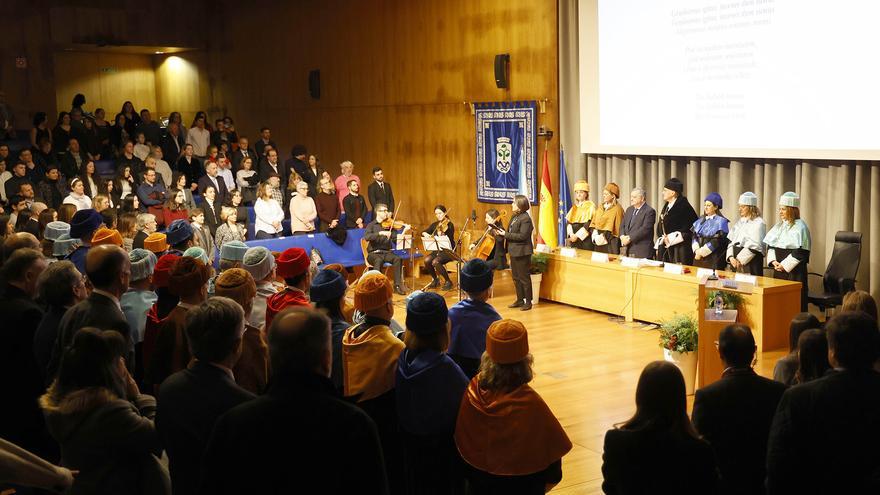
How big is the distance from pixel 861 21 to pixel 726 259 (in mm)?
2590

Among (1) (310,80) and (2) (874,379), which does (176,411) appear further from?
(1) (310,80)

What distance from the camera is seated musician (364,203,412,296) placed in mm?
11781

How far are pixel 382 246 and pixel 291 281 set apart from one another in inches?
289

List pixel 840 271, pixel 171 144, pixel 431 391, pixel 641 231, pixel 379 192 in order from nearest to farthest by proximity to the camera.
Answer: pixel 431 391, pixel 840 271, pixel 641 231, pixel 379 192, pixel 171 144

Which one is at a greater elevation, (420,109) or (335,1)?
(335,1)

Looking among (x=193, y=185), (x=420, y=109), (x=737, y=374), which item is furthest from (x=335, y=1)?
(x=737, y=374)

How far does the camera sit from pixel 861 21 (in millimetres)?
8430

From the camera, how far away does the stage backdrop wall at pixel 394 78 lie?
1271 cm

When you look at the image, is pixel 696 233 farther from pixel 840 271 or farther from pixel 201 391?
pixel 201 391

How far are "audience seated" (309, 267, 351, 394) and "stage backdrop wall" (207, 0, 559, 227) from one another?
856 cm

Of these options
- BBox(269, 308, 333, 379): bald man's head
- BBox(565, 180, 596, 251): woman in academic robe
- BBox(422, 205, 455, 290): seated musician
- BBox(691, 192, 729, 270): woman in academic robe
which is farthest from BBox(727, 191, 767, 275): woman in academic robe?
BBox(269, 308, 333, 379): bald man's head

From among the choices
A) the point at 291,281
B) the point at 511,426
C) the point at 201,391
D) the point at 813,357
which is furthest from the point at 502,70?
the point at 201,391

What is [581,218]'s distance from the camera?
1095 centimetres

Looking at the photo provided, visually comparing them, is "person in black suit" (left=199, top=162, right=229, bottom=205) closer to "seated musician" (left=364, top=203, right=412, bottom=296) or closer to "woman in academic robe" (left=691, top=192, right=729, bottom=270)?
"seated musician" (left=364, top=203, right=412, bottom=296)
